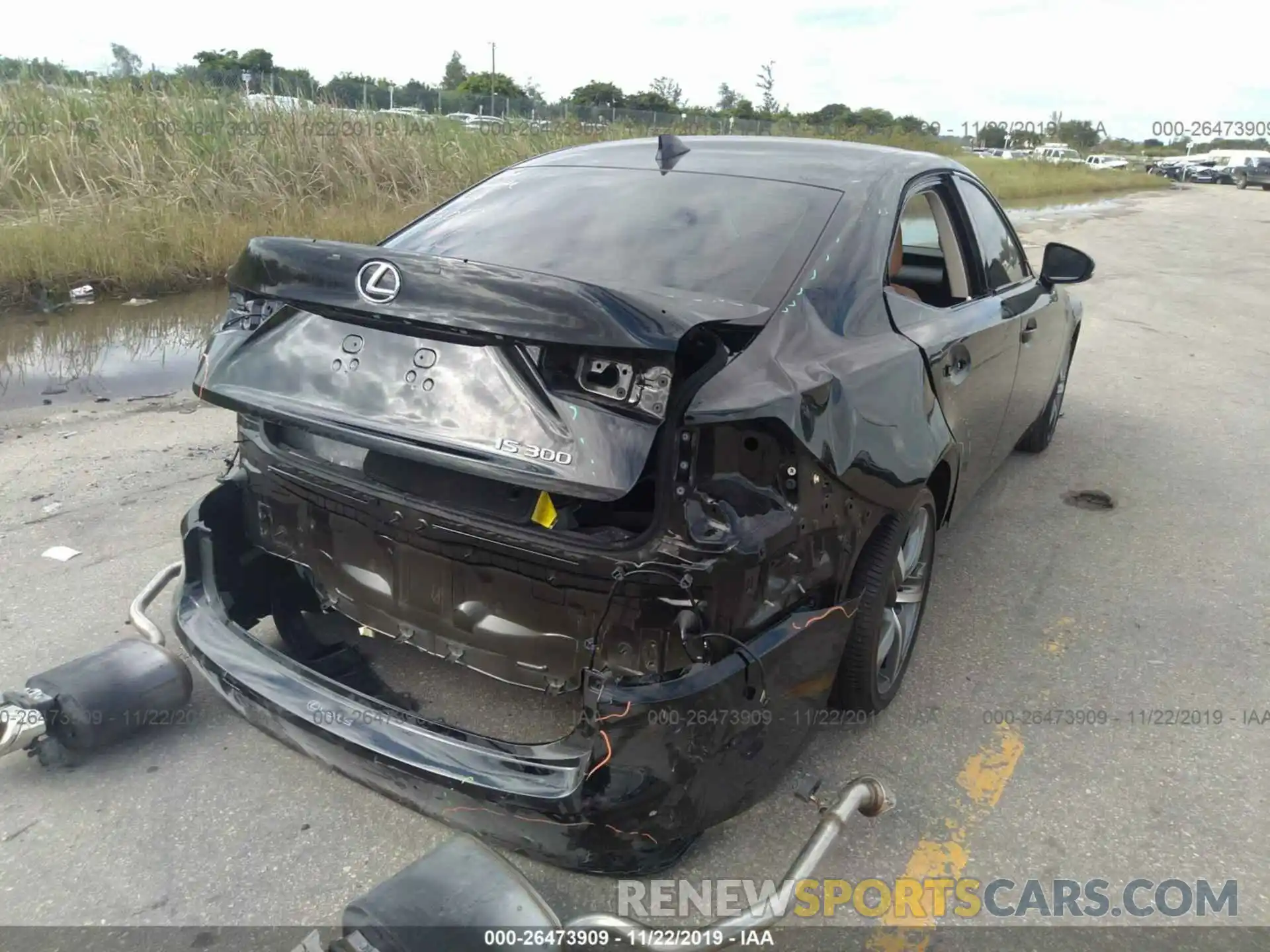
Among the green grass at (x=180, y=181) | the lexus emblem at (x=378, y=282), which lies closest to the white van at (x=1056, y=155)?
the green grass at (x=180, y=181)

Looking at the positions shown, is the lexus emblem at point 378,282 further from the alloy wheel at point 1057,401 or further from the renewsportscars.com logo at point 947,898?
the alloy wheel at point 1057,401

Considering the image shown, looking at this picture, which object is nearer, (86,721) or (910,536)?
(86,721)

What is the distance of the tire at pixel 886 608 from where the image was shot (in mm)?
2562

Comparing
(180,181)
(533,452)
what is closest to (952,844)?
(533,452)

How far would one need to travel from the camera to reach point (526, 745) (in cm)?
206

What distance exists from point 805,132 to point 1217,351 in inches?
739

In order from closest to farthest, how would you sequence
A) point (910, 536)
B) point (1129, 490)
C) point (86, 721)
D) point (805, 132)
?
point (86, 721) → point (910, 536) → point (1129, 490) → point (805, 132)

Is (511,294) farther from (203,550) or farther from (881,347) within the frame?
(203,550)

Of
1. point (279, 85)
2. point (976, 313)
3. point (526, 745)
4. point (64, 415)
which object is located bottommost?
point (64, 415)

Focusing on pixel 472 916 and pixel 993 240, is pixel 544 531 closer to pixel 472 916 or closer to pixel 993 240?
pixel 472 916

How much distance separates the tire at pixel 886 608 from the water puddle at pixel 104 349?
5529 millimetres

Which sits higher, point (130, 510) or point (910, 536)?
point (910, 536)

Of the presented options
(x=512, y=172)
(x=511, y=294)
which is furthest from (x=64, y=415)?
(x=511, y=294)

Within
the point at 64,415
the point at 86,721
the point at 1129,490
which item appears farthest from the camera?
the point at 64,415
